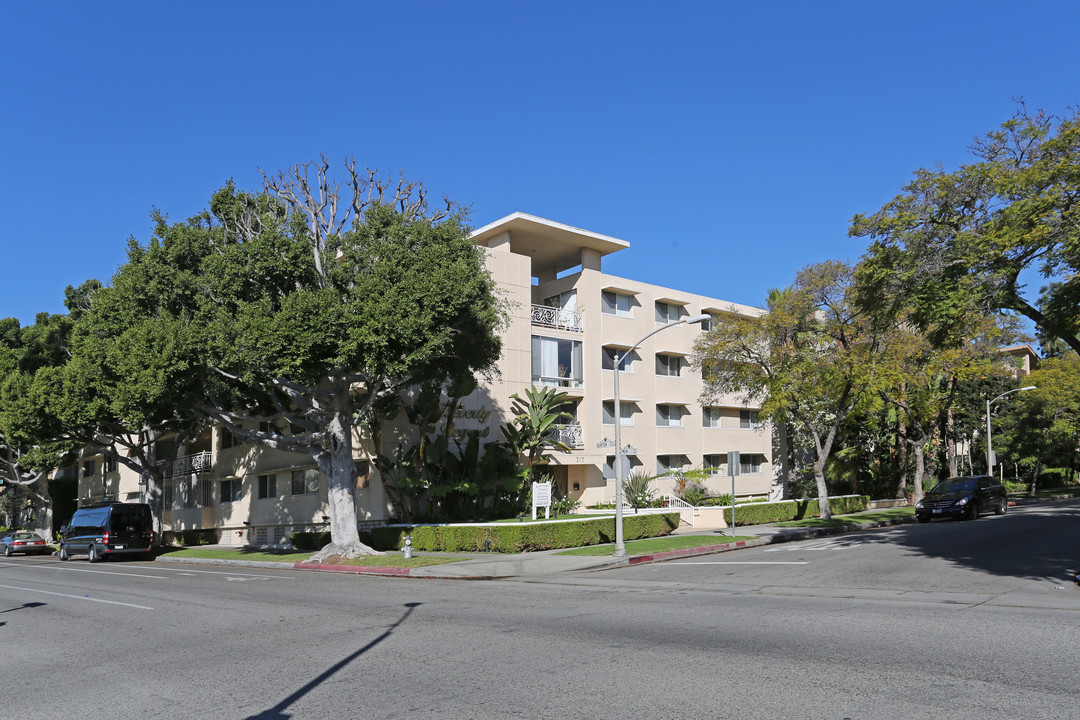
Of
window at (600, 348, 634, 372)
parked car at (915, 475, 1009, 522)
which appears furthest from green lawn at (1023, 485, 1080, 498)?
window at (600, 348, 634, 372)

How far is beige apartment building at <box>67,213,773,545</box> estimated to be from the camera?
34.6 m

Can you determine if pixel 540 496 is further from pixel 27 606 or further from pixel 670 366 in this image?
pixel 27 606

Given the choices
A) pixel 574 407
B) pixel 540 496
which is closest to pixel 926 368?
pixel 574 407

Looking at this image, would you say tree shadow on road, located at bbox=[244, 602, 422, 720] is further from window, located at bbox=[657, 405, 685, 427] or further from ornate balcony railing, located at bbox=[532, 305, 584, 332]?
window, located at bbox=[657, 405, 685, 427]

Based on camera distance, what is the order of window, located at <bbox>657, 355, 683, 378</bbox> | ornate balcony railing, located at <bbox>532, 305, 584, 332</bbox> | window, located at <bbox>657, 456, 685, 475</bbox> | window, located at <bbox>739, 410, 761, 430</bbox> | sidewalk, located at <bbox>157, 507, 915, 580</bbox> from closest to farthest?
1. sidewalk, located at <bbox>157, 507, 915, 580</bbox>
2. ornate balcony railing, located at <bbox>532, 305, 584, 332</bbox>
3. window, located at <bbox>657, 456, 685, 475</bbox>
4. window, located at <bbox>657, 355, 683, 378</bbox>
5. window, located at <bbox>739, 410, 761, 430</bbox>

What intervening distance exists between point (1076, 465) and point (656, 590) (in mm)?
76107

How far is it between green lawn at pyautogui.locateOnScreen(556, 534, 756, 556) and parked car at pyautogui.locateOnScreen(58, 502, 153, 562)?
798 inches

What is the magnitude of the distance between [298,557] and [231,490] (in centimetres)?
1620

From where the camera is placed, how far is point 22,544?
42.0 m

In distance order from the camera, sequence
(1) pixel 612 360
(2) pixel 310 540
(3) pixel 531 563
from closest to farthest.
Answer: (3) pixel 531 563
(2) pixel 310 540
(1) pixel 612 360

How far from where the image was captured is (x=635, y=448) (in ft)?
128

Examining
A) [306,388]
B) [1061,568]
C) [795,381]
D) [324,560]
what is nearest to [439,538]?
[324,560]

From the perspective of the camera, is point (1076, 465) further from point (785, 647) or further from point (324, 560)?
point (785, 647)

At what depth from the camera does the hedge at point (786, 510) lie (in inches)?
1318
